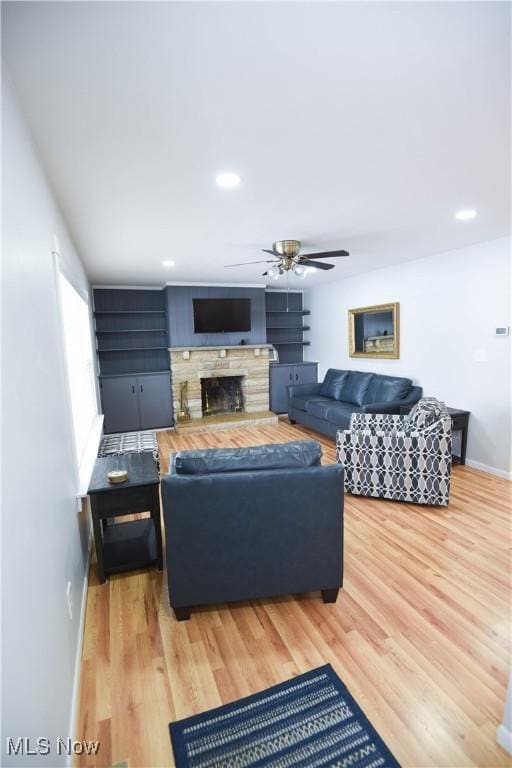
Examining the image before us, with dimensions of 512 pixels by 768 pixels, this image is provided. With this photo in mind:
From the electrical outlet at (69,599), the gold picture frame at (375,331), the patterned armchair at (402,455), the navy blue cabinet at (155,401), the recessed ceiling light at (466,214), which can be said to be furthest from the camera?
the navy blue cabinet at (155,401)

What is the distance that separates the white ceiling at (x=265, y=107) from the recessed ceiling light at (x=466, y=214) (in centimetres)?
8

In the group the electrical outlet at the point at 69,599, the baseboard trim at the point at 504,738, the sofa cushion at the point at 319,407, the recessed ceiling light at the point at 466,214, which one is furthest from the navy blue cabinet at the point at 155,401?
the baseboard trim at the point at 504,738

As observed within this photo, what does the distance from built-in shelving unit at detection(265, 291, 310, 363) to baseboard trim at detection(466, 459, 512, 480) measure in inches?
159

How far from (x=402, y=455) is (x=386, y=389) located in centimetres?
175

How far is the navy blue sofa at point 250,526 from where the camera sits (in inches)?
72.4

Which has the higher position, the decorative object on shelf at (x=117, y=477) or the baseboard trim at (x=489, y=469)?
the decorative object on shelf at (x=117, y=477)

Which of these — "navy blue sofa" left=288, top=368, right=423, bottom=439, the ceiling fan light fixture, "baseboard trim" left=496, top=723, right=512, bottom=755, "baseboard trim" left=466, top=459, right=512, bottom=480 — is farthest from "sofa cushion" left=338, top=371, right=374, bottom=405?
"baseboard trim" left=496, top=723, right=512, bottom=755

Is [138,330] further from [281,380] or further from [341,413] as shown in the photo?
[341,413]

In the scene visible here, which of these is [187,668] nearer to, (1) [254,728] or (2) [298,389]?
(1) [254,728]

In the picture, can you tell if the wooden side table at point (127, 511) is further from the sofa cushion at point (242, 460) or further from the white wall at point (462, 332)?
the white wall at point (462, 332)

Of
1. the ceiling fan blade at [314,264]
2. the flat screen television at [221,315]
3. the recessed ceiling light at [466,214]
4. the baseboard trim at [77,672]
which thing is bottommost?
the baseboard trim at [77,672]

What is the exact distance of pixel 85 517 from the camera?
8.81 feet

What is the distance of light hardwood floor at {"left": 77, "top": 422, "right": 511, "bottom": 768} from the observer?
55.8 inches

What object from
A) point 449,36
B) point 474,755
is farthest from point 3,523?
point 449,36
